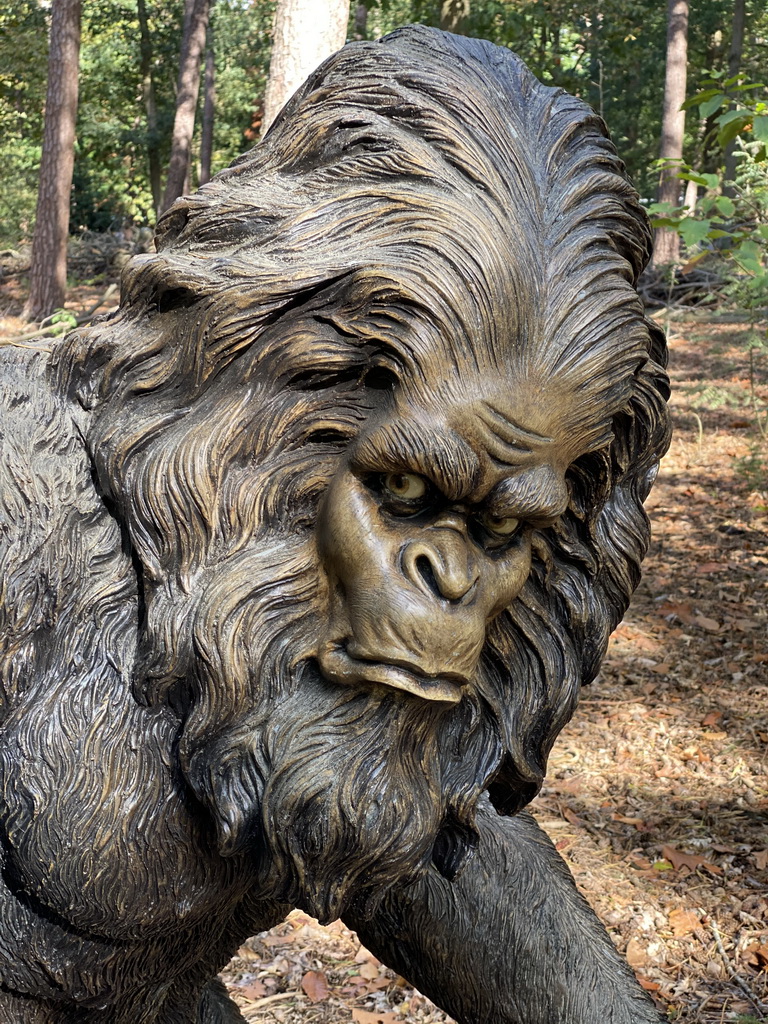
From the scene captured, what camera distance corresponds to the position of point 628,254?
1314 mm

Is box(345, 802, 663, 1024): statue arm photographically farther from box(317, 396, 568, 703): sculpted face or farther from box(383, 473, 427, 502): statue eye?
box(383, 473, 427, 502): statue eye

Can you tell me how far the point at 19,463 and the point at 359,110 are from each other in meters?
0.58

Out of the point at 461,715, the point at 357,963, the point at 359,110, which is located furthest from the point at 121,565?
the point at 357,963

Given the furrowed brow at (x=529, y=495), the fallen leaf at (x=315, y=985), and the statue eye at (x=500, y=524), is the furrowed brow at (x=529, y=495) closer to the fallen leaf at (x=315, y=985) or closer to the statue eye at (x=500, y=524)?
the statue eye at (x=500, y=524)

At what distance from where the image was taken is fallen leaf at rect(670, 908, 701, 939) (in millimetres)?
3207

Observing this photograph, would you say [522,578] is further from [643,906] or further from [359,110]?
[643,906]

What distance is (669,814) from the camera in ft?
12.6

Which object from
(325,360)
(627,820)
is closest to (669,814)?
(627,820)

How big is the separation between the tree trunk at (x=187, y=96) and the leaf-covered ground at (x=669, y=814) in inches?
397

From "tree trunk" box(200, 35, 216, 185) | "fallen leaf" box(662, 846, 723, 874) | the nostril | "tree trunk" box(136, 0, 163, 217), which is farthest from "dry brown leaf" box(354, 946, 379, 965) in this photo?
"tree trunk" box(136, 0, 163, 217)

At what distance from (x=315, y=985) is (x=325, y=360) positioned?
243cm

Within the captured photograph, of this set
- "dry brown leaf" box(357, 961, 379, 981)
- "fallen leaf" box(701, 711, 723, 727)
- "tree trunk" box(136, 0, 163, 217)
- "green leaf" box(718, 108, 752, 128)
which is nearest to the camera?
"dry brown leaf" box(357, 961, 379, 981)

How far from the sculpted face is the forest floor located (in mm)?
2003

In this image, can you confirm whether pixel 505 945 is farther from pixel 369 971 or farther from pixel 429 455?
pixel 369 971
